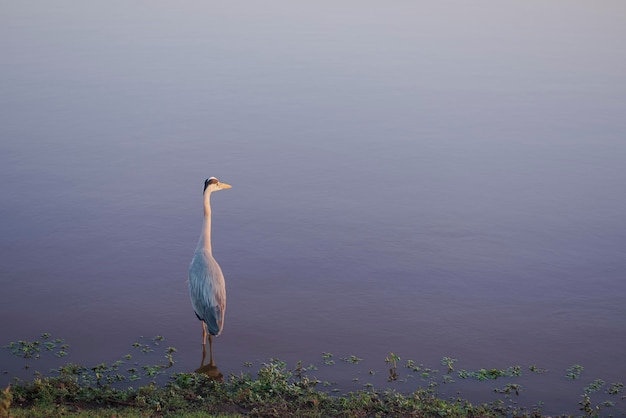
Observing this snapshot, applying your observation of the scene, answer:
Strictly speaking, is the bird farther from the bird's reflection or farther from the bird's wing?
the bird's reflection

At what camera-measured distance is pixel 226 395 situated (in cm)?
727

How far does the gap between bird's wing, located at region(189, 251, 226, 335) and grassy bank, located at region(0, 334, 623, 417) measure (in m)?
0.50

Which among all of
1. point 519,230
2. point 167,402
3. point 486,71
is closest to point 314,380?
point 167,402

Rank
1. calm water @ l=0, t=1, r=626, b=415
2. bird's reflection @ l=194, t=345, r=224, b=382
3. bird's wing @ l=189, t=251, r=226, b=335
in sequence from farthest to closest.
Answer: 1. calm water @ l=0, t=1, r=626, b=415
2. bird's wing @ l=189, t=251, r=226, b=335
3. bird's reflection @ l=194, t=345, r=224, b=382

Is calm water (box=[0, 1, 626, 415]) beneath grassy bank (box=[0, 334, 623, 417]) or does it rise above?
above

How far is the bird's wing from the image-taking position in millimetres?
8413

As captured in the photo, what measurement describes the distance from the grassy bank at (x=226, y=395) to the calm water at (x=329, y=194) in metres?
0.28

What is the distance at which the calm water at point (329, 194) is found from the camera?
29.5ft

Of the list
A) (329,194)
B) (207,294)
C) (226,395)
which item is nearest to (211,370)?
(207,294)

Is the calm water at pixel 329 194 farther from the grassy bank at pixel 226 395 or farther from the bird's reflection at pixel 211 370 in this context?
the grassy bank at pixel 226 395

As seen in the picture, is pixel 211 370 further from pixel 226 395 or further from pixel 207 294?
pixel 226 395

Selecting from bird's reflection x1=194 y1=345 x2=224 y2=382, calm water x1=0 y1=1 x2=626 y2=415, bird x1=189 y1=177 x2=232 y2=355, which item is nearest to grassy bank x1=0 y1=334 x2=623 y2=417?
bird's reflection x1=194 y1=345 x2=224 y2=382

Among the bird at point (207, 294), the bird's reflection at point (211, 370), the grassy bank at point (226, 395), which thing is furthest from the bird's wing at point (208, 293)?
the grassy bank at point (226, 395)

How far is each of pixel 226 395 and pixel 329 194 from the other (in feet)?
19.2
